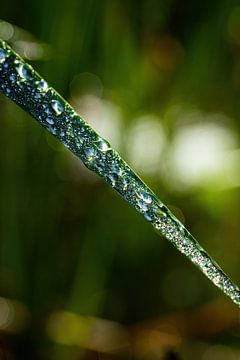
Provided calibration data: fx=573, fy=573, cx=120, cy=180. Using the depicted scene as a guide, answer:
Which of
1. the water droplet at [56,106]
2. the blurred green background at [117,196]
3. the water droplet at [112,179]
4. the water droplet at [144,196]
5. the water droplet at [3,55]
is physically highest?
the blurred green background at [117,196]

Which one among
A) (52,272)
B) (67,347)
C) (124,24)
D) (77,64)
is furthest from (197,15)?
(67,347)

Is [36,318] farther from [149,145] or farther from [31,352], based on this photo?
[149,145]

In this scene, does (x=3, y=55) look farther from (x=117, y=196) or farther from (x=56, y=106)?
(x=117, y=196)

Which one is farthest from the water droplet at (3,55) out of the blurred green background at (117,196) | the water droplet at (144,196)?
the blurred green background at (117,196)

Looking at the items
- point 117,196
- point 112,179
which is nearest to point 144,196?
point 112,179

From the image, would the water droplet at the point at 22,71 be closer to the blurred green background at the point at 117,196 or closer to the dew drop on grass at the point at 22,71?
the dew drop on grass at the point at 22,71

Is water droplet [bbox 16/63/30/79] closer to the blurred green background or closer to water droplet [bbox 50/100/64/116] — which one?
water droplet [bbox 50/100/64/116]

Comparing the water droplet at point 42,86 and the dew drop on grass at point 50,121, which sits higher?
the water droplet at point 42,86
